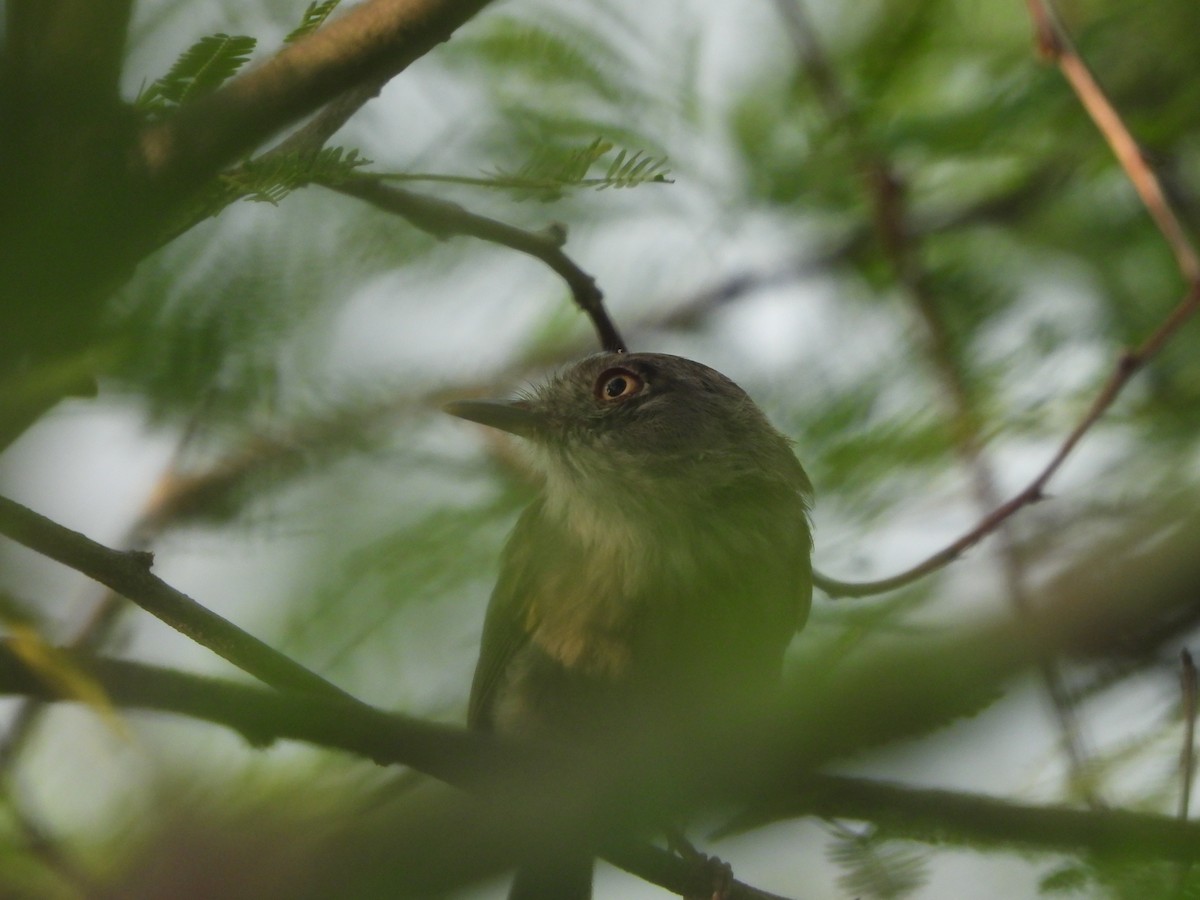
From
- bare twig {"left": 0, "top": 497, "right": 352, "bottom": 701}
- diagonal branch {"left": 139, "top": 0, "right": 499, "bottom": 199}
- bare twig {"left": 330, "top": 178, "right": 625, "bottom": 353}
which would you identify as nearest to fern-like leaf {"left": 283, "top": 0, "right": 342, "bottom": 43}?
diagonal branch {"left": 139, "top": 0, "right": 499, "bottom": 199}

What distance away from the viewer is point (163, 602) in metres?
2.63

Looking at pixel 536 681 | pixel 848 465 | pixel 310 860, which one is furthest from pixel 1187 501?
pixel 536 681

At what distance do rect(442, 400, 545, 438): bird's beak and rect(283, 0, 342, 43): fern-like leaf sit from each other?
237cm

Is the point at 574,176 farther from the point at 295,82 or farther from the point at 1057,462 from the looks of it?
the point at 1057,462

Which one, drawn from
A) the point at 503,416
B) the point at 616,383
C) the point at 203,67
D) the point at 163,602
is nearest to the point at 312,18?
the point at 203,67

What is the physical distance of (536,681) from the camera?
462 cm

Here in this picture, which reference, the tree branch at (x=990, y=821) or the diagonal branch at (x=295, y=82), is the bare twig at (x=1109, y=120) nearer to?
the diagonal branch at (x=295, y=82)

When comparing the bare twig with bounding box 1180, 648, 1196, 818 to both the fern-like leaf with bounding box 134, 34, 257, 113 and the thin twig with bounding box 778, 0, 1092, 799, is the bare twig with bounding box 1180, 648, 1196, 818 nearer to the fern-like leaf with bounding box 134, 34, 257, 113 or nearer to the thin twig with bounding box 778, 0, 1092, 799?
the thin twig with bounding box 778, 0, 1092, 799

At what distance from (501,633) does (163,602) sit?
221cm

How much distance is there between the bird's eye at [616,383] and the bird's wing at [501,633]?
2.35 feet

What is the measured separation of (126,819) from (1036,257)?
4629 millimetres

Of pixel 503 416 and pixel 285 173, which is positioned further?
pixel 503 416

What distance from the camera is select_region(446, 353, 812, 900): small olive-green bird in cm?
436

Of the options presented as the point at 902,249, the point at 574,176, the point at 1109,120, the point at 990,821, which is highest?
the point at 902,249
